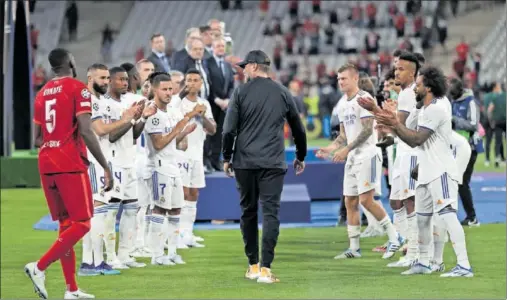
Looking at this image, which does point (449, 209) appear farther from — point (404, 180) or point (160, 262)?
point (160, 262)

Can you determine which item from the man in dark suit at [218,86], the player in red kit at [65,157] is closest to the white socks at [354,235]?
the player in red kit at [65,157]

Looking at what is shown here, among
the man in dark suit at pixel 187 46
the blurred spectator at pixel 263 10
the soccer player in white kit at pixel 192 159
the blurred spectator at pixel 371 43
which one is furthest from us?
the blurred spectator at pixel 263 10

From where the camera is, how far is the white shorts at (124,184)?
37.6ft

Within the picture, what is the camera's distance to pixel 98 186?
1141 cm

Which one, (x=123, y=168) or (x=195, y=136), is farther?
(x=195, y=136)

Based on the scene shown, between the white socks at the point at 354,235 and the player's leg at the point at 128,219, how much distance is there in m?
2.23

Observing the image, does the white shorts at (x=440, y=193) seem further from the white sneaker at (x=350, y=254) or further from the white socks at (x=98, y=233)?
the white socks at (x=98, y=233)

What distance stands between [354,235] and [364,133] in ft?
3.66

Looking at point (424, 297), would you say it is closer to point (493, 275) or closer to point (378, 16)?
point (493, 275)

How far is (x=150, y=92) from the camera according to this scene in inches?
508

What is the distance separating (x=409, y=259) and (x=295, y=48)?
37.0 m

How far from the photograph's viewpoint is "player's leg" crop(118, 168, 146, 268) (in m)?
11.6

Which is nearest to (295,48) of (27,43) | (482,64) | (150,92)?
(482,64)

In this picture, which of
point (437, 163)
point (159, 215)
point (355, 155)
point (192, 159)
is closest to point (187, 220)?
point (192, 159)
